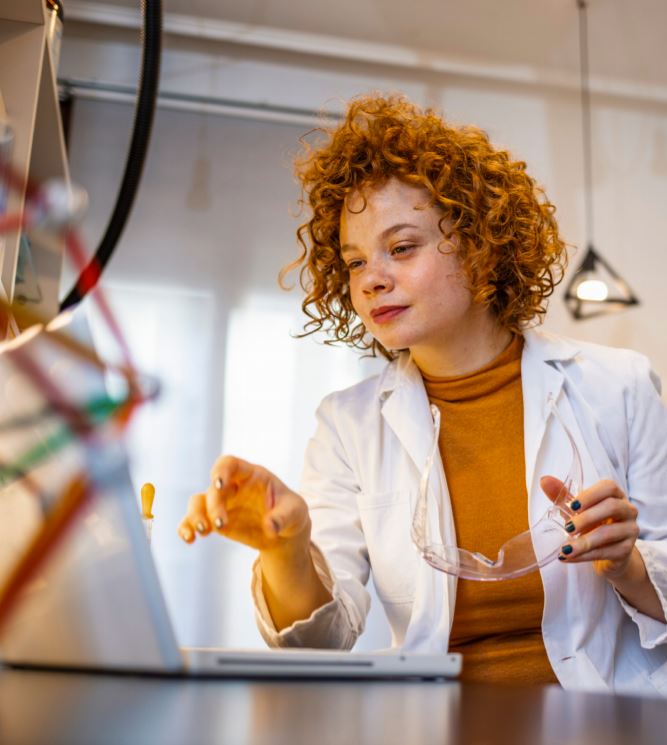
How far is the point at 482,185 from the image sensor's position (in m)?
1.37

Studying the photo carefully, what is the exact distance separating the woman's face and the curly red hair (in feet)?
0.09

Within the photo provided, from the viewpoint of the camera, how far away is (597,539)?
0.99 metres

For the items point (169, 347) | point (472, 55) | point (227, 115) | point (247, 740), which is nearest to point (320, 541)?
A: point (247, 740)

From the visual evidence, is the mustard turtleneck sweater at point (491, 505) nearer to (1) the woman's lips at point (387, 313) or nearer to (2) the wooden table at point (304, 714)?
(1) the woman's lips at point (387, 313)

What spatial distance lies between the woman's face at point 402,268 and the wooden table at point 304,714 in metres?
0.74

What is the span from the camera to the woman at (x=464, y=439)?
110cm

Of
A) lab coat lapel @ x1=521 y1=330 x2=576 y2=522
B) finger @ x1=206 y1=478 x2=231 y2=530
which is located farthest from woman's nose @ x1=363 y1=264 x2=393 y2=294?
finger @ x1=206 y1=478 x2=231 y2=530

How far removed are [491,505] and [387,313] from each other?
12.0 inches

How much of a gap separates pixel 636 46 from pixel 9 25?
3047mm

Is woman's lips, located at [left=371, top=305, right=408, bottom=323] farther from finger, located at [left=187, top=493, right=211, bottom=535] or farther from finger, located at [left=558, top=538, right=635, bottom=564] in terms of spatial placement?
finger, located at [left=187, top=493, right=211, bottom=535]

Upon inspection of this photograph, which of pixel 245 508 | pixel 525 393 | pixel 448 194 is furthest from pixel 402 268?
pixel 245 508

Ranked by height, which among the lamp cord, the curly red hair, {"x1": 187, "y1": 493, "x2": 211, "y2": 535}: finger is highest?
the lamp cord

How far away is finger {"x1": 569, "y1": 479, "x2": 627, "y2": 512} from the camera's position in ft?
3.23

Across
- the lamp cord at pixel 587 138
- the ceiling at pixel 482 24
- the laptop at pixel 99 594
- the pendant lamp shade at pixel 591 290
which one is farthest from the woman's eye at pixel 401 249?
the lamp cord at pixel 587 138
